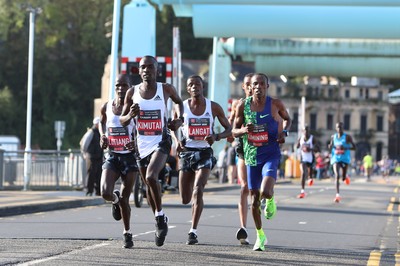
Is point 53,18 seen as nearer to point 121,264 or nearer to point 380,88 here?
point 380,88

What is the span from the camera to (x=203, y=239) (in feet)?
47.6

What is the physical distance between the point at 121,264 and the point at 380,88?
425 ft

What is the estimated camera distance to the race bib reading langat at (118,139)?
1328 centimetres

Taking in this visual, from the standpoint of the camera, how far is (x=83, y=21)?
87438 millimetres

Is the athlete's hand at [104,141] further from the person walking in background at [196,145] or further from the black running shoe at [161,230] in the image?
the black running shoe at [161,230]

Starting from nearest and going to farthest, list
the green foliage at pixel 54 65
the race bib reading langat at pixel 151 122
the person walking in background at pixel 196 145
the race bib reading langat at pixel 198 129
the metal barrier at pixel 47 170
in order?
the race bib reading langat at pixel 151 122 → the person walking in background at pixel 196 145 → the race bib reading langat at pixel 198 129 → the metal barrier at pixel 47 170 → the green foliage at pixel 54 65

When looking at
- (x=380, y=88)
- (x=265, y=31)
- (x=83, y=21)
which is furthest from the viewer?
(x=380, y=88)

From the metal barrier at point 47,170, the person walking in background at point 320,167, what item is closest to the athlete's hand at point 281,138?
the metal barrier at point 47,170

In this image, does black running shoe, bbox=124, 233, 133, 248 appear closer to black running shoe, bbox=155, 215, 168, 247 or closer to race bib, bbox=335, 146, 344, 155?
black running shoe, bbox=155, 215, 168, 247

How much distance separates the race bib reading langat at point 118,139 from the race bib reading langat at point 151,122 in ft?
1.57

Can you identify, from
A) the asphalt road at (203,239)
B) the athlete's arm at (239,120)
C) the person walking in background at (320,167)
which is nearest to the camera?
the asphalt road at (203,239)

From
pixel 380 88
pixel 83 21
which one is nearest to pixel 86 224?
pixel 83 21

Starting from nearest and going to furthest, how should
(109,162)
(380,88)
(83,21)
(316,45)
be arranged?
(109,162) → (316,45) → (83,21) → (380,88)

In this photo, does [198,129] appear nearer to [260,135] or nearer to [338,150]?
[260,135]
